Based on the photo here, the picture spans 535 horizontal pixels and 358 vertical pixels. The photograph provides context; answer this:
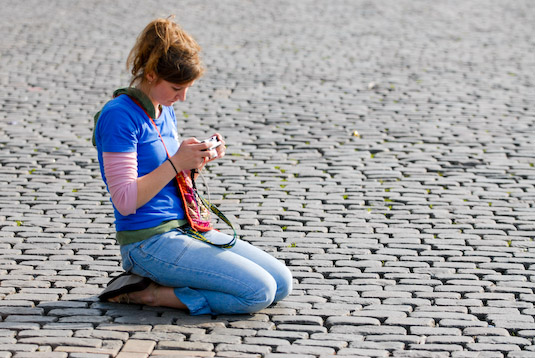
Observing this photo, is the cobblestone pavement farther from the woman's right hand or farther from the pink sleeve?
the woman's right hand

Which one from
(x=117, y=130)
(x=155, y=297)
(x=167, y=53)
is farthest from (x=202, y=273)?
(x=167, y=53)

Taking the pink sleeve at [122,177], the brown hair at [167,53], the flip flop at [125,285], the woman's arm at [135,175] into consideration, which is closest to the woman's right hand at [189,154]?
the woman's arm at [135,175]

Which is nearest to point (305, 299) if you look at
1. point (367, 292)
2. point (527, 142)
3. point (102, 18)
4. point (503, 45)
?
point (367, 292)

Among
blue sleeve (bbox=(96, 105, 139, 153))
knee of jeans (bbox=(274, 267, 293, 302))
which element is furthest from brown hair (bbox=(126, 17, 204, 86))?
knee of jeans (bbox=(274, 267, 293, 302))

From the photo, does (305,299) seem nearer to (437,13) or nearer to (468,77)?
(468,77)

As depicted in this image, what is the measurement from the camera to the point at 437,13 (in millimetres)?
17781

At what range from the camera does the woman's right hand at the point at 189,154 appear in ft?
15.6

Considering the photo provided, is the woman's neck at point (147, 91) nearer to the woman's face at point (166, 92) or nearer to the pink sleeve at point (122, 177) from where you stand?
the woman's face at point (166, 92)

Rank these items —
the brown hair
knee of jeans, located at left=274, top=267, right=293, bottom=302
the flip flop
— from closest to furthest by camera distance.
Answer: the brown hair → the flip flop → knee of jeans, located at left=274, top=267, right=293, bottom=302

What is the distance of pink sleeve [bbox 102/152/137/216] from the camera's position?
473cm

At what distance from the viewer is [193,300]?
4.86m

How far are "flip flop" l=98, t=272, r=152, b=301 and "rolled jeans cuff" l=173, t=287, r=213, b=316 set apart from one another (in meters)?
0.19

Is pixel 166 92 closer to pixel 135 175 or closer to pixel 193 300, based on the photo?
pixel 135 175

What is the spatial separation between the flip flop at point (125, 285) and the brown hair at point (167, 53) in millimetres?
1127
